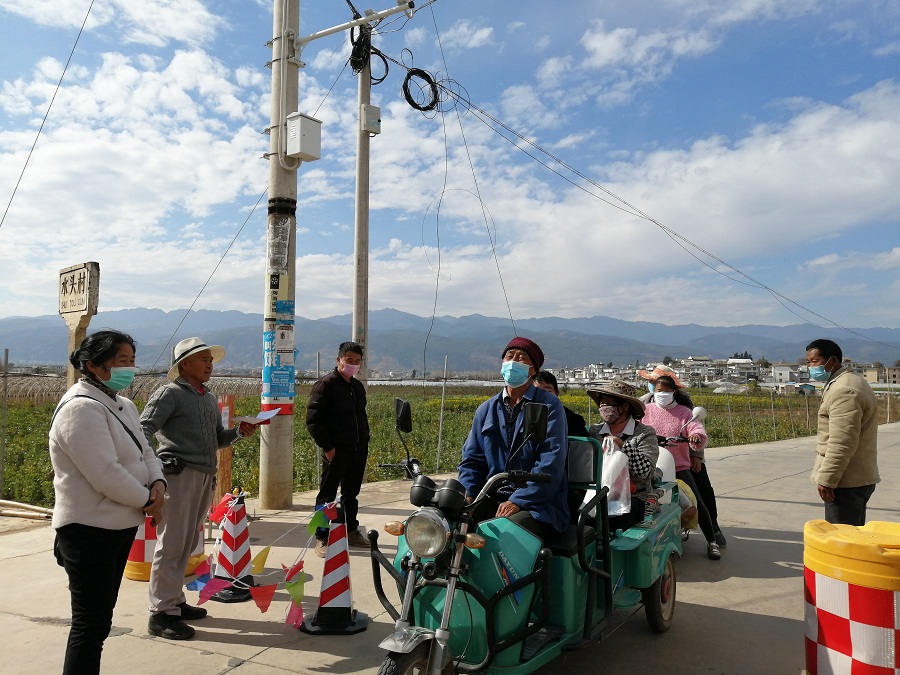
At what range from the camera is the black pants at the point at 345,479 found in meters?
6.30

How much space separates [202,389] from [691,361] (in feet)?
147

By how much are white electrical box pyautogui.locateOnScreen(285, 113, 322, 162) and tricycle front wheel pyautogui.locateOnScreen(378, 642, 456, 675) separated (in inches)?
252

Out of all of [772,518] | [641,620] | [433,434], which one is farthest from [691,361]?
[641,620]

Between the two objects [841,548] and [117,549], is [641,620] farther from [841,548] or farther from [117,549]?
[117,549]

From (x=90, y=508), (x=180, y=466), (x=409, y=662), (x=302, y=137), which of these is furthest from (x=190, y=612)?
(x=302, y=137)

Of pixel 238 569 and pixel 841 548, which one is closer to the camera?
pixel 841 548

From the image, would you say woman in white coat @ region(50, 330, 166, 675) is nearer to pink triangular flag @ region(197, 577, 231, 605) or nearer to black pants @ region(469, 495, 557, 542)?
pink triangular flag @ region(197, 577, 231, 605)

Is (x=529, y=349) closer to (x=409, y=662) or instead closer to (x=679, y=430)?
(x=409, y=662)

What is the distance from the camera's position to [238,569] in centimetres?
513

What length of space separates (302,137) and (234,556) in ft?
16.1

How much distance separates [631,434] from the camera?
4930mm

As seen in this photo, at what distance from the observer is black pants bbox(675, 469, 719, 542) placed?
641cm

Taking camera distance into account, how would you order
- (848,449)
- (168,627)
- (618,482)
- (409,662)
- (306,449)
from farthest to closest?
(306,449) < (848,449) < (618,482) < (168,627) < (409,662)

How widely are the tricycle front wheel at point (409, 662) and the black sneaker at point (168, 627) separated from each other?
2110mm
